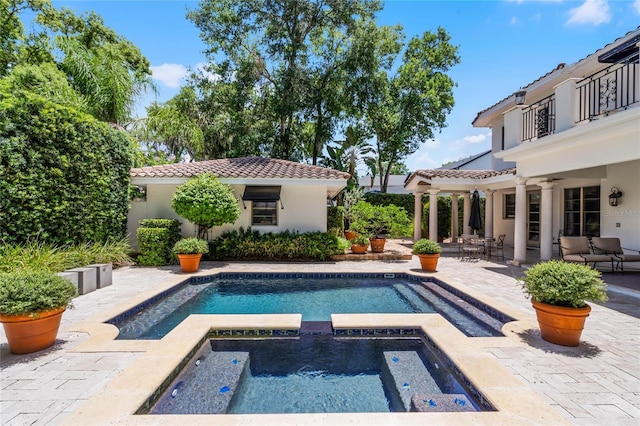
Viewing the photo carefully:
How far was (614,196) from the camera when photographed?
45.7ft

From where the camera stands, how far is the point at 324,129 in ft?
102

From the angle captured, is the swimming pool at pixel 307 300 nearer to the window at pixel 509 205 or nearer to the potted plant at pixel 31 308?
the potted plant at pixel 31 308

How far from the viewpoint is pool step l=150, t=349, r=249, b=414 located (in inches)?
180

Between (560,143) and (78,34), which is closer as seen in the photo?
(560,143)

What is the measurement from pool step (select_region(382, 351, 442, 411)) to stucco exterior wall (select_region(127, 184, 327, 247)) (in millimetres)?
11856

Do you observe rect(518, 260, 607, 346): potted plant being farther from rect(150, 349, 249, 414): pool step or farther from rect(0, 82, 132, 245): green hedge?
rect(0, 82, 132, 245): green hedge

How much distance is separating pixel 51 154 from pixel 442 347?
15429 millimetres

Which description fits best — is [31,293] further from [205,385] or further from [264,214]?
[264,214]

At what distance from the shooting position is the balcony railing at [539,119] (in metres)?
12.9

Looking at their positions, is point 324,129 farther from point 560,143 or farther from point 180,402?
point 180,402

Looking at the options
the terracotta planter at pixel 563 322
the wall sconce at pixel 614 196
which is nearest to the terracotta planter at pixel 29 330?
the terracotta planter at pixel 563 322

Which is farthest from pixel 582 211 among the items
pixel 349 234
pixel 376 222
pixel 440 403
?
pixel 440 403

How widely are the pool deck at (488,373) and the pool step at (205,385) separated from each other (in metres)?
0.52

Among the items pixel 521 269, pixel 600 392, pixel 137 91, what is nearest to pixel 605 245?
pixel 521 269
